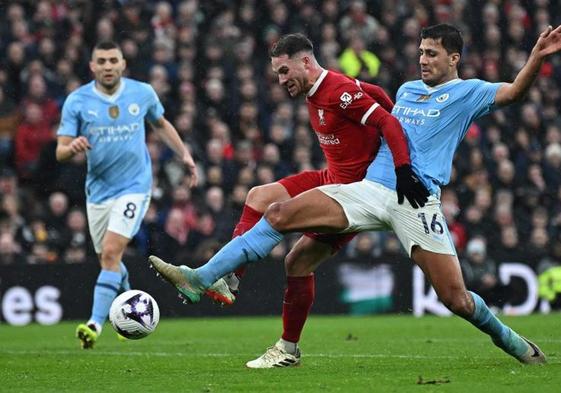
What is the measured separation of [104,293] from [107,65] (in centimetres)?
213

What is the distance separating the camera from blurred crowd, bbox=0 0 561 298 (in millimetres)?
15617

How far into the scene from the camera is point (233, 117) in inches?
685

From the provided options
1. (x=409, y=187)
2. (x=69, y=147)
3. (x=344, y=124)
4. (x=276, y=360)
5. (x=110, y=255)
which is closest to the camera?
(x=409, y=187)

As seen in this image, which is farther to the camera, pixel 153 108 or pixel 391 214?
pixel 153 108

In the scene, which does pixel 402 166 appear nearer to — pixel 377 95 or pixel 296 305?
pixel 377 95

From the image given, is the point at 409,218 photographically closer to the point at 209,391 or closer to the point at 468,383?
the point at 468,383

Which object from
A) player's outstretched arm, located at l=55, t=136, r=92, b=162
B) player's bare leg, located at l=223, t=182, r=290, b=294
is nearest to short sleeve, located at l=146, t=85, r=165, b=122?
player's outstretched arm, located at l=55, t=136, r=92, b=162

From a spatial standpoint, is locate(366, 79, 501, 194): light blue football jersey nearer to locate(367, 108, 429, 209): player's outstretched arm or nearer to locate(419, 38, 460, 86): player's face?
locate(419, 38, 460, 86): player's face

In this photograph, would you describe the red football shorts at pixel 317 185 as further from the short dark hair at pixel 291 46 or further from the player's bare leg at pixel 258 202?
the short dark hair at pixel 291 46

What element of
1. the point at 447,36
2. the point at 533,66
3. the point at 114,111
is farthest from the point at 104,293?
the point at 533,66

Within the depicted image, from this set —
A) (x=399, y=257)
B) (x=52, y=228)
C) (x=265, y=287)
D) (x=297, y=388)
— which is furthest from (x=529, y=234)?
(x=297, y=388)

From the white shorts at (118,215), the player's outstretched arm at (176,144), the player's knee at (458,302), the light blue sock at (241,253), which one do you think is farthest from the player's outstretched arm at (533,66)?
the white shorts at (118,215)

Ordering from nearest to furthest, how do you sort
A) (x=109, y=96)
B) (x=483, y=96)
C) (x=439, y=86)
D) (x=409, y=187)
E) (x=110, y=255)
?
(x=409, y=187) → (x=483, y=96) → (x=439, y=86) → (x=110, y=255) → (x=109, y=96)

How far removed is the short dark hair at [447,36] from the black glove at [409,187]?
100 cm
